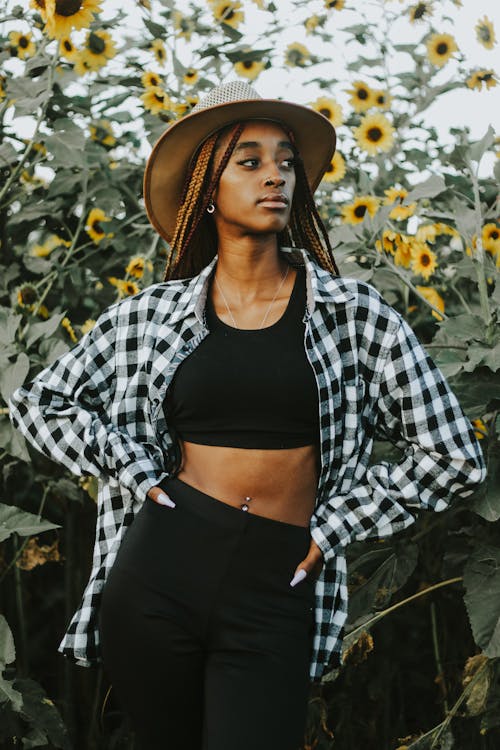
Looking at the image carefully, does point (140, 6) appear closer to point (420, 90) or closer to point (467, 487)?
point (420, 90)

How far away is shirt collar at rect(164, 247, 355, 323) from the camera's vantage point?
6.70 feet

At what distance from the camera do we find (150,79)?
11.3 ft

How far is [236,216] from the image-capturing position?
212cm

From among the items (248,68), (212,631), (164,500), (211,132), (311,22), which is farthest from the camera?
(311,22)

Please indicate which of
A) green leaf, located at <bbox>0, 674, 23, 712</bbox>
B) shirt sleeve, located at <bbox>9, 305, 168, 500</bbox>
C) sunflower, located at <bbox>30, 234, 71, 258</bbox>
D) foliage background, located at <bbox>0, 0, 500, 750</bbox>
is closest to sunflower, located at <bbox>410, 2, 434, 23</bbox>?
foliage background, located at <bbox>0, 0, 500, 750</bbox>

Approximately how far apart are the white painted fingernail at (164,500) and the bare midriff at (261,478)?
6cm

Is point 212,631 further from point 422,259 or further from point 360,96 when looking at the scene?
point 360,96

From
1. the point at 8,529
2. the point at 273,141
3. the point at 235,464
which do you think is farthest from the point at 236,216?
the point at 8,529

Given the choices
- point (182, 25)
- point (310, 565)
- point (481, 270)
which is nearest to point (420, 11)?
point (182, 25)

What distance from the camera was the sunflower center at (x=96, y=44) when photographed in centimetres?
339

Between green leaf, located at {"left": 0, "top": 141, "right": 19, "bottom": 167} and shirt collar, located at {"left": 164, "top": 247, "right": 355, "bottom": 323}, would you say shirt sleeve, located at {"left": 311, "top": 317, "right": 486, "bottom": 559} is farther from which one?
green leaf, located at {"left": 0, "top": 141, "right": 19, "bottom": 167}

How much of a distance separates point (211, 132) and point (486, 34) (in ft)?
6.90

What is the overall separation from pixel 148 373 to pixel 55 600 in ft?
5.57

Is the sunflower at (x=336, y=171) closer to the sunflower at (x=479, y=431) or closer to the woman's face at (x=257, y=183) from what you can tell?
the sunflower at (x=479, y=431)
